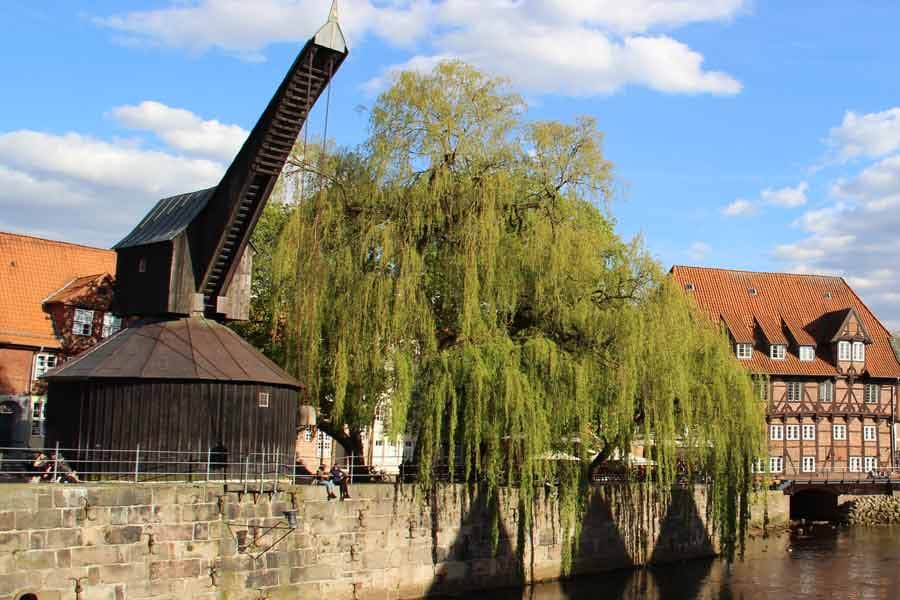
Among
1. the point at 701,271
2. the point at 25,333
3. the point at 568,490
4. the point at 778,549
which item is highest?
the point at 701,271

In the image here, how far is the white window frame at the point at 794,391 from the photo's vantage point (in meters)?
45.6

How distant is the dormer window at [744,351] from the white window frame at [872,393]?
6448mm

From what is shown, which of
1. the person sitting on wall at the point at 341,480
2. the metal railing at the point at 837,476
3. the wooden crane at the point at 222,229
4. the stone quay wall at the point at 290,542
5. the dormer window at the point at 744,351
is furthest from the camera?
the dormer window at the point at 744,351

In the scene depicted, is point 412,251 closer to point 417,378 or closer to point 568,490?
point 417,378

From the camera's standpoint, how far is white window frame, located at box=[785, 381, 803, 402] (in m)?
45.6

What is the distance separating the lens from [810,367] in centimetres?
4581

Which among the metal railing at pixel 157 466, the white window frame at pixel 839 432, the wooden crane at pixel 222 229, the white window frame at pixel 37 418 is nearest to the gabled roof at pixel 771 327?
the white window frame at pixel 839 432

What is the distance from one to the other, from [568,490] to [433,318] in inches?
208

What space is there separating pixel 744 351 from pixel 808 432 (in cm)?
490

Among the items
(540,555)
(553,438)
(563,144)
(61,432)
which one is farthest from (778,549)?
(61,432)

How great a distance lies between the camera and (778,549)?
33.5 metres

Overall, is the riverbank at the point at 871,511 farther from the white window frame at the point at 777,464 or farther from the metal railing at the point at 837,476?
the white window frame at the point at 777,464

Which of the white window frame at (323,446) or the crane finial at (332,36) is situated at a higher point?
the crane finial at (332,36)

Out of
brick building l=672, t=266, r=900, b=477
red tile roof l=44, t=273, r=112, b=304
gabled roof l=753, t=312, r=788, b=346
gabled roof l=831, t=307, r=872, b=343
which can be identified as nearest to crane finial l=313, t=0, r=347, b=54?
red tile roof l=44, t=273, r=112, b=304
